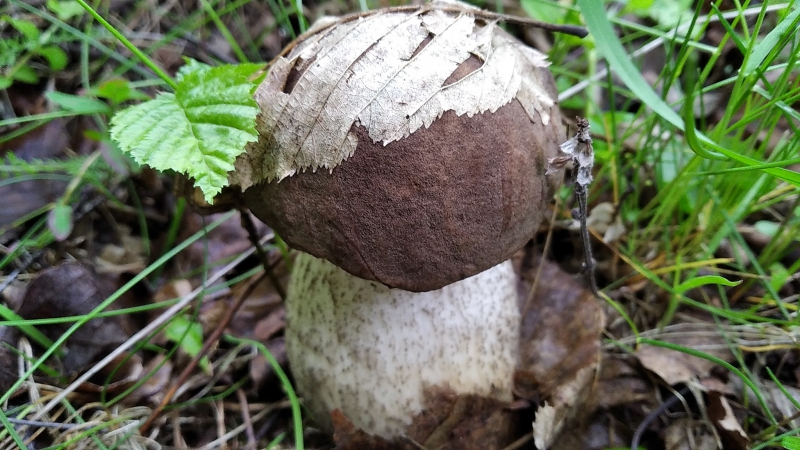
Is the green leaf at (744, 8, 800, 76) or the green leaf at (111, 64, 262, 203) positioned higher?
the green leaf at (111, 64, 262, 203)

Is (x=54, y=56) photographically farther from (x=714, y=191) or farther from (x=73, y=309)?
(x=714, y=191)

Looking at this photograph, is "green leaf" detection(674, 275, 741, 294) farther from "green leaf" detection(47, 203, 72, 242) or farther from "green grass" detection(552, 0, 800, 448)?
"green leaf" detection(47, 203, 72, 242)

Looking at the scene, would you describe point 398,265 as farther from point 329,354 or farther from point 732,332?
point 732,332

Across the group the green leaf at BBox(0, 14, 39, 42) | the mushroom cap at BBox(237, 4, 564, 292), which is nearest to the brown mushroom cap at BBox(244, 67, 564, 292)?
the mushroom cap at BBox(237, 4, 564, 292)

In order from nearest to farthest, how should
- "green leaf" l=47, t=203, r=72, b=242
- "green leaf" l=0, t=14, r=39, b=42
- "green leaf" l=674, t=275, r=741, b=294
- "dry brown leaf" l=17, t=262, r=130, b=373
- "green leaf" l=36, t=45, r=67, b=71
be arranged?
"green leaf" l=674, t=275, r=741, b=294
"dry brown leaf" l=17, t=262, r=130, b=373
"green leaf" l=47, t=203, r=72, b=242
"green leaf" l=0, t=14, r=39, b=42
"green leaf" l=36, t=45, r=67, b=71

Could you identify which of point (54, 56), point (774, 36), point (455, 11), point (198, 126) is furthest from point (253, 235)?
point (774, 36)

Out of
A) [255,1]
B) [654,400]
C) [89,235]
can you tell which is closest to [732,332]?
[654,400]
